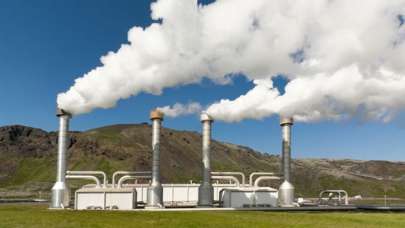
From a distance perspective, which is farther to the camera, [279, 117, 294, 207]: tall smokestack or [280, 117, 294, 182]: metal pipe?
[280, 117, 294, 182]: metal pipe

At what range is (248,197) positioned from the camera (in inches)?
3140

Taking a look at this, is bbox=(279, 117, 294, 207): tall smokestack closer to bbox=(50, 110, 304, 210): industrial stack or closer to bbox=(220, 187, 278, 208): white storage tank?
bbox=(50, 110, 304, 210): industrial stack

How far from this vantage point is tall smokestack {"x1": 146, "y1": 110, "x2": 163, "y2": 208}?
75125mm

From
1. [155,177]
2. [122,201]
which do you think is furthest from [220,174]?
[122,201]

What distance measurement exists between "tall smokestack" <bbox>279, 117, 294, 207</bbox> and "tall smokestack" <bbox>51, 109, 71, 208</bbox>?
124 feet

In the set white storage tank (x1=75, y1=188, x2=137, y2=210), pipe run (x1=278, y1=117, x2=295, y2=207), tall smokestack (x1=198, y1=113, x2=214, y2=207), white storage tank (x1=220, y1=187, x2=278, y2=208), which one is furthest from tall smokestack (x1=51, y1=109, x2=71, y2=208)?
pipe run (x1=278, y1=117, x2=295, y2=207)

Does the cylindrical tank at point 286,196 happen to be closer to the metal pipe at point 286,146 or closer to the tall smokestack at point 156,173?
the metal pipe at point 286,146

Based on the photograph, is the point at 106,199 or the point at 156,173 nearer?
the point at 106,199

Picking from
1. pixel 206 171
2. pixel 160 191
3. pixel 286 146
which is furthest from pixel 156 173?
pixel 286 146

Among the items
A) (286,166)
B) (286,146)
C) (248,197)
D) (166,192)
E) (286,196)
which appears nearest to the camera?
(248,197)

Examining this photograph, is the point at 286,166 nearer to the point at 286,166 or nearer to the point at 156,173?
the point at 286,166

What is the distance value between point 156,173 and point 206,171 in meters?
8.96

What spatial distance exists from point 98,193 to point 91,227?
3745cm

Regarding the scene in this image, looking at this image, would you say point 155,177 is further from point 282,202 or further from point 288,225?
point 288,225
